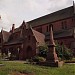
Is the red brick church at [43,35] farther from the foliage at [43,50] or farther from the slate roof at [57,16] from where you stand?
the foliage at [43,50]

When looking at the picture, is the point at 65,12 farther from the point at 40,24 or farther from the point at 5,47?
the point at 5,47

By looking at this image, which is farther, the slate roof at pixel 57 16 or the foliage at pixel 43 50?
the slate roof at pixel 57 16

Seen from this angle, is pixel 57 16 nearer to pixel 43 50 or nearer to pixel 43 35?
pixel 43 35

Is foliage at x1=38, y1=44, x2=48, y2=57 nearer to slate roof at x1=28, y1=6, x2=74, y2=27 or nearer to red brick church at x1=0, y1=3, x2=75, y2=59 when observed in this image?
red brick church at x1=0, y1=3, x2=75, y2=59

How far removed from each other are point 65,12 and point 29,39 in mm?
15256

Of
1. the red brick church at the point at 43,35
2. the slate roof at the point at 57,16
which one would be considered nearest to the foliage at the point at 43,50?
the red brick church at the point at 43,35

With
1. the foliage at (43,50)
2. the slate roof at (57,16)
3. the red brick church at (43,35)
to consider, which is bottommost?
the foliage at (43,50)

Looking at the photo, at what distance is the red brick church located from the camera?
4144cm

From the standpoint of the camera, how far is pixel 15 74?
1415 centimetres

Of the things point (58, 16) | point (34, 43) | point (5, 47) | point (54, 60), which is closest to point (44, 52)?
point (34, 43)

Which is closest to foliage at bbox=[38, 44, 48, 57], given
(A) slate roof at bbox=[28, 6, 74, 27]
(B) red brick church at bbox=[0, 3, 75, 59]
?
(B) red brick church at bbox=[0, 3, 75, 59]

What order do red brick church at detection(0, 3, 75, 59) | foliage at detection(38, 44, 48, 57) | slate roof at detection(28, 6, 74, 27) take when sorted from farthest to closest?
slate roof at detection(28, 6, 74, 27) → red brick church at detection(0, 3, 75, 59) → foliage at detection(38, 44, 48, 57)

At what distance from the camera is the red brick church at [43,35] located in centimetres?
4144

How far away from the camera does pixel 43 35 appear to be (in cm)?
4812
